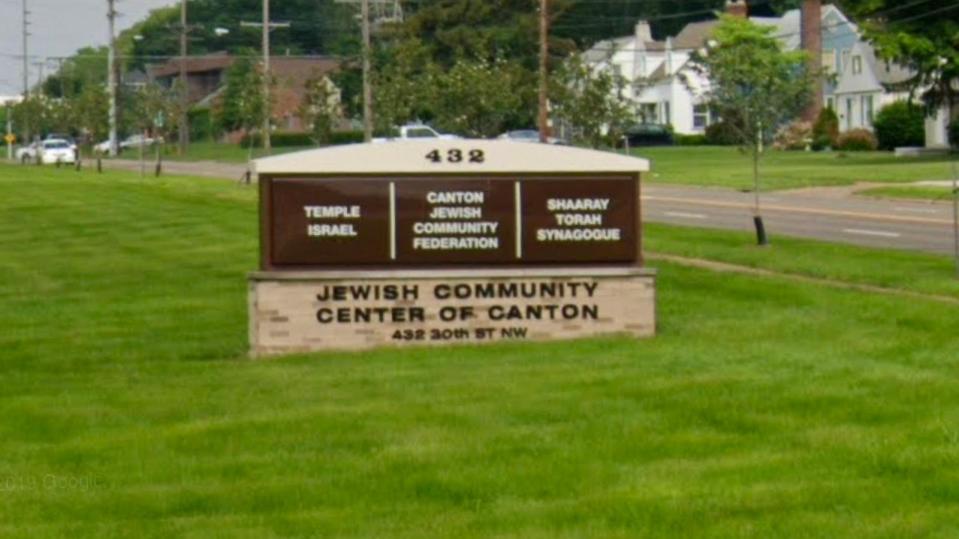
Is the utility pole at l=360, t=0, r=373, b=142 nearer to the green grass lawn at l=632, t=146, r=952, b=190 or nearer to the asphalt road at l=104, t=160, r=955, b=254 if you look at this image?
the green grass lawn at l=632, t=146, r=952, b=190

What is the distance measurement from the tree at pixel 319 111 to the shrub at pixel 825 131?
3190 centimetres

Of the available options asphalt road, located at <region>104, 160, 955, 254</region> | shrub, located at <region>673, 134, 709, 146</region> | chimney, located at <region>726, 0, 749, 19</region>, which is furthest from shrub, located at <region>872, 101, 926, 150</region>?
asphalt road, located at <region>104, 160, 955, 254</region>

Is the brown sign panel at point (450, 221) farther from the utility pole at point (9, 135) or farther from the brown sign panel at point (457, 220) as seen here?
the utility pole at point (9, 135)

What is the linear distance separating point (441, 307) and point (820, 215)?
2117 centimetres

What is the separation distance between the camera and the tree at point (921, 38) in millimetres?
67250

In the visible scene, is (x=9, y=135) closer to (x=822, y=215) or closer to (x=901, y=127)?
(x=901, y=127)

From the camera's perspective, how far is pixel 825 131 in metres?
91.4

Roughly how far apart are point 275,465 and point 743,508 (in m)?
2.82

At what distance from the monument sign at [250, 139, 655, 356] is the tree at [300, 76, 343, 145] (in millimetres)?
43688

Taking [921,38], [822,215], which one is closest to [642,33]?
[921,38]

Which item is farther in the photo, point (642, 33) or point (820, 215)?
point (642, 33)

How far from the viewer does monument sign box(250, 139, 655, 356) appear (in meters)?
17.3

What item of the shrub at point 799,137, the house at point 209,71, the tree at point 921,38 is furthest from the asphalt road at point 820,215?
the house at point 209,71

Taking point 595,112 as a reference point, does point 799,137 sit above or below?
below
